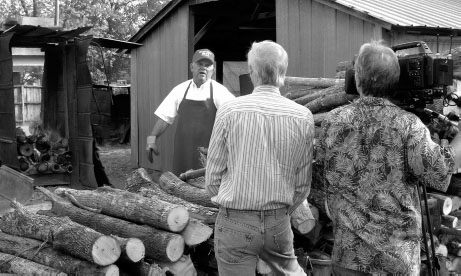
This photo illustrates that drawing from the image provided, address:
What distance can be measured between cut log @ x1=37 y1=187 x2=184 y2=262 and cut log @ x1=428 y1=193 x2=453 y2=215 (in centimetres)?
243

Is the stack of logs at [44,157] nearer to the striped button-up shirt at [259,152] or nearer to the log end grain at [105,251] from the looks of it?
the log end grain at [105,251]

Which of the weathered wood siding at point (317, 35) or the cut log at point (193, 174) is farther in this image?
the weathered wood siding at point (317, 35)

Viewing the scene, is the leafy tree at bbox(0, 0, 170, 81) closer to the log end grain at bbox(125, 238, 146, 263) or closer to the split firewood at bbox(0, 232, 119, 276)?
the split firewood at bbox(0, 232, 119, 276)

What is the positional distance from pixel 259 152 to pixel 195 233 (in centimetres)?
138

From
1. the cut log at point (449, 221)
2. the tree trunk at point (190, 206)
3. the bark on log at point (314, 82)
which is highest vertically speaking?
the bark on log at point (314, 82)

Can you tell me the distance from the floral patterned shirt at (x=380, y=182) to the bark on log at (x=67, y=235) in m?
1.73

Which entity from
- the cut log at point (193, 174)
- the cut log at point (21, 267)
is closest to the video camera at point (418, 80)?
the cut log at point (193, 174)

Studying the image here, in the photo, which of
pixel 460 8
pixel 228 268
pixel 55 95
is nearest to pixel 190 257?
pixel 228 268

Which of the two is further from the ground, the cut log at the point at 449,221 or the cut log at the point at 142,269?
the cut log at the point at 449,221

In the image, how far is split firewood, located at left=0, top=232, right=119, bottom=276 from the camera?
404 cm

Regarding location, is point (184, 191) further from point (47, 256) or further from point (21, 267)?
point (21, 267)

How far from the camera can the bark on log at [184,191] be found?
5.06 meters

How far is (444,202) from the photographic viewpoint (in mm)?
5199

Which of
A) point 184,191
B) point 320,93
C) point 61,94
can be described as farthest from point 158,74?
point 184,191
